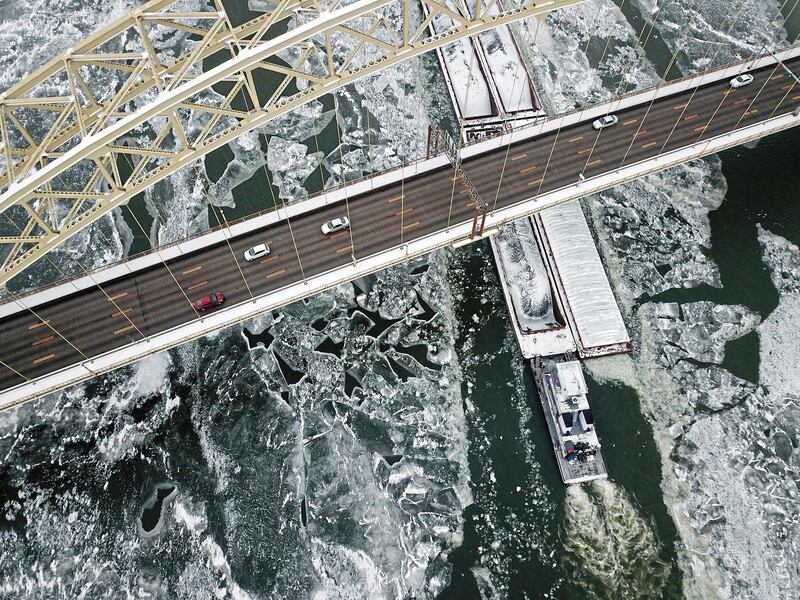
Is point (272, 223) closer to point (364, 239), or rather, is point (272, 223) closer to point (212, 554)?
point (364, 239)

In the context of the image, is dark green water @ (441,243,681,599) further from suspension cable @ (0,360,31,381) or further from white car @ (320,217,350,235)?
suspension cable @ (0,360,31,381)

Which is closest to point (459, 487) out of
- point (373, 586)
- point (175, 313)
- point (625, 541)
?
point (373, 586)

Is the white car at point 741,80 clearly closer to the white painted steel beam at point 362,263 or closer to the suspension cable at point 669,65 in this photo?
the white painted steel beam at point 362,263

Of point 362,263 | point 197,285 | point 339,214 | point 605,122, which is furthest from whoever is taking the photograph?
point 605,122

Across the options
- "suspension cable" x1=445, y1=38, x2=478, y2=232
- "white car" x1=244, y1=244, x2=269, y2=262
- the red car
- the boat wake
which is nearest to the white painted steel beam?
the red car

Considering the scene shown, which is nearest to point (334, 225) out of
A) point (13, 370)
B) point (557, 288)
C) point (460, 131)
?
point (557, 288)

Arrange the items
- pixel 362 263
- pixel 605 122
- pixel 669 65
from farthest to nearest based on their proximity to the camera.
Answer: pixel 669 65
pixel 605 122
pixel 362 263

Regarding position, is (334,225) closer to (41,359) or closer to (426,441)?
(426,441)

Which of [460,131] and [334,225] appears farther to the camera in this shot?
[460,131]

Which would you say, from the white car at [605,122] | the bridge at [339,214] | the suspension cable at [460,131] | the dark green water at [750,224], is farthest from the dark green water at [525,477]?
the white car at [605,122]
